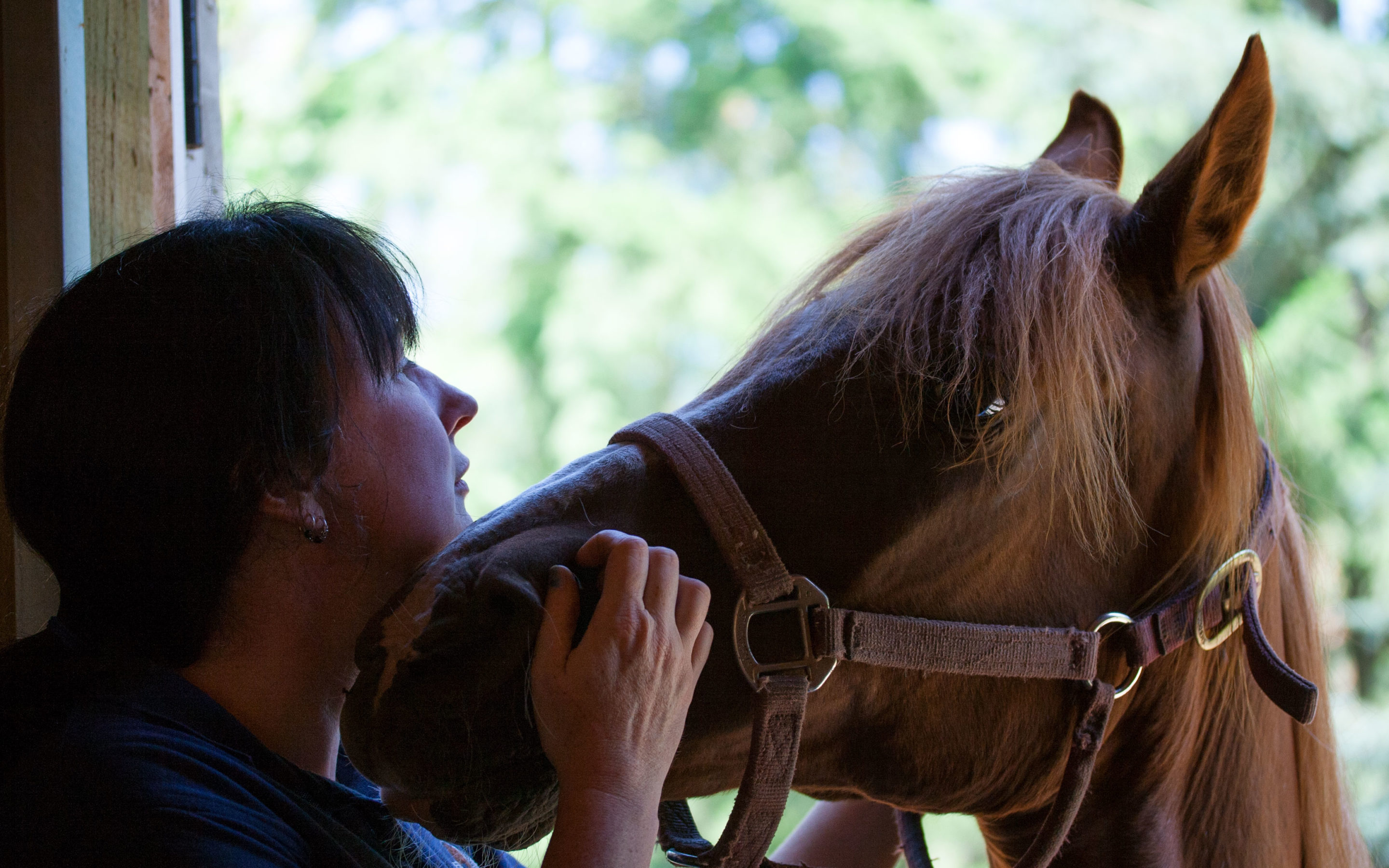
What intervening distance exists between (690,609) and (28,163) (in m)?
1.07

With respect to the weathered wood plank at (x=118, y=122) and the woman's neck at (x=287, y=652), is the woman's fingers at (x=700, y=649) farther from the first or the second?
the weathered wood plank at (x=118, y=122)

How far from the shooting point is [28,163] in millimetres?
1277

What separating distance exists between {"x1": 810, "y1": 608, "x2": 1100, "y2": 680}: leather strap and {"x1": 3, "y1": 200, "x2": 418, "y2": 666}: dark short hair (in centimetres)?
56

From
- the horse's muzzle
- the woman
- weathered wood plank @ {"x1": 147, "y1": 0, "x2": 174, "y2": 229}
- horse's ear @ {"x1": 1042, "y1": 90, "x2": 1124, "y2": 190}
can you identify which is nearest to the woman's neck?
the woman

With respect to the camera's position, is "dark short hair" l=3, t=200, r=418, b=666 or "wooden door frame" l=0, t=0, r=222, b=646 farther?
"wooden door frame" l=0, t=0, r=222, b=646

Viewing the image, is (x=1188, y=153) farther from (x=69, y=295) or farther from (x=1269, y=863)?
(x=69, y=295)

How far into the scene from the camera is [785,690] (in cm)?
99

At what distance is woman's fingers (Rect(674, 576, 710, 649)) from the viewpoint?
3.06 feet

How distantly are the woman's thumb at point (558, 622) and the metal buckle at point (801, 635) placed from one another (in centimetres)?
19

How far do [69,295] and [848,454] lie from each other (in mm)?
810

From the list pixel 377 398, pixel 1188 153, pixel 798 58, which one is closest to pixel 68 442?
pixel 377 398

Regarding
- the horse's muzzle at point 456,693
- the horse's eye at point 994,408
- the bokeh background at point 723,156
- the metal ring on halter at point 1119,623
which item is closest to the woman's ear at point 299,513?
the horse's muzzle at point 456,693

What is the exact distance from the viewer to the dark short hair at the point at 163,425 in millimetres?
905

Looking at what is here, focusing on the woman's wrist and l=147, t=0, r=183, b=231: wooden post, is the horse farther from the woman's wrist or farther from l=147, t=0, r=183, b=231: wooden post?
l=147, t=0, r=183, b=231: wooden post
